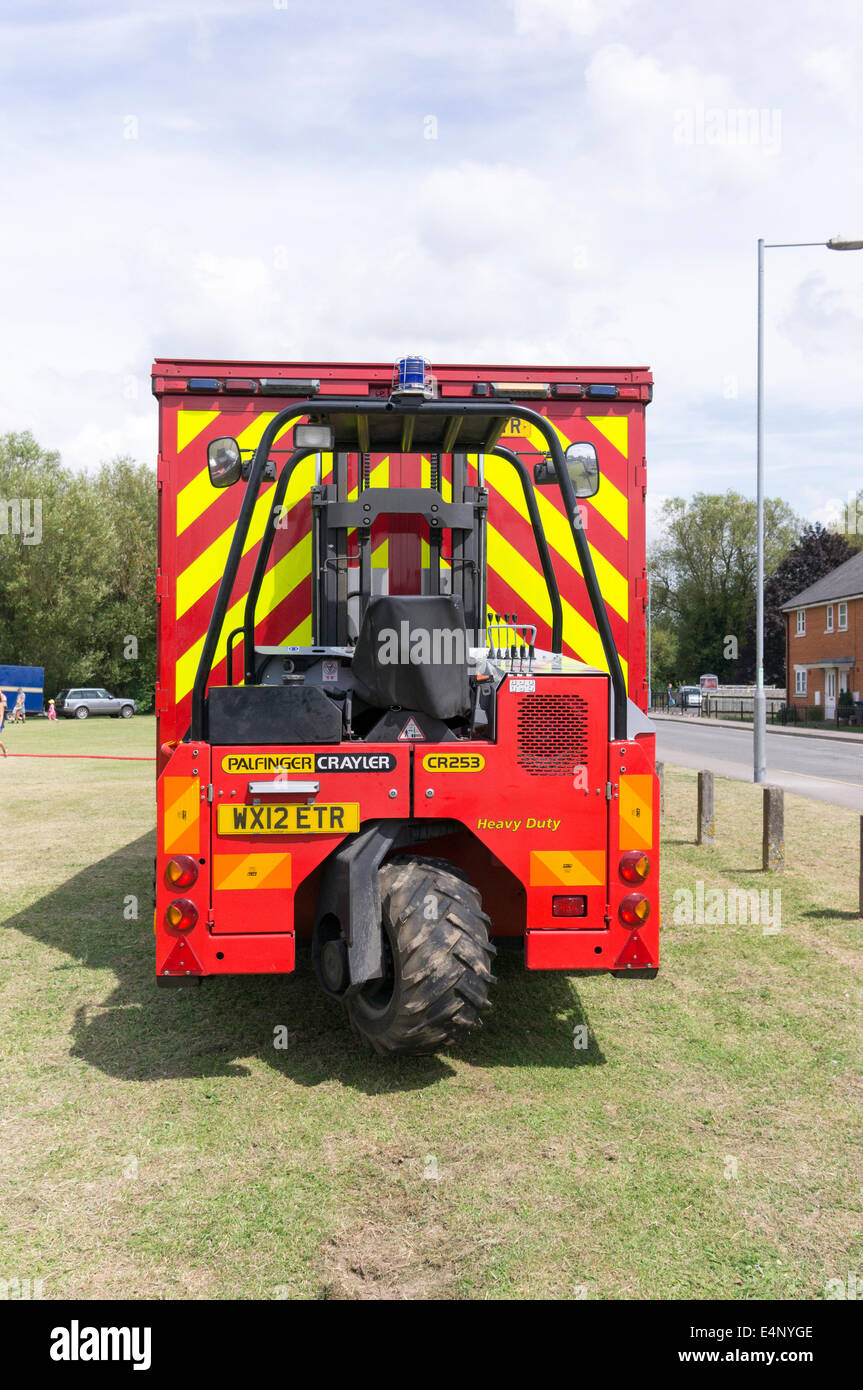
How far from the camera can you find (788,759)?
23.1m

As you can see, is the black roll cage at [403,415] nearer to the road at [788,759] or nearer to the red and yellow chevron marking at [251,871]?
the red and yellow chevron marking at [251,871]

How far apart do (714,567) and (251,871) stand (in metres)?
74.2

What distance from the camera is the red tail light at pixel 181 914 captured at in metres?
4.31

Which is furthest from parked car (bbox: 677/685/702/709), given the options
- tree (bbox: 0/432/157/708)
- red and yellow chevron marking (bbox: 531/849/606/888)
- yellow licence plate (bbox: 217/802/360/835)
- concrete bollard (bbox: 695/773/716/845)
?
yellow licence plate (bbox: 217/802/360/835)

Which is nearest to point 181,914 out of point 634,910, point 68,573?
point 634,910

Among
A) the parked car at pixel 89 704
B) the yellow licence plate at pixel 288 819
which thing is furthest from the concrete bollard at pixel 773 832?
the parked car at pixel 89 704

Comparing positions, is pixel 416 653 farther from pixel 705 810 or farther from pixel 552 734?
pixel 705 810

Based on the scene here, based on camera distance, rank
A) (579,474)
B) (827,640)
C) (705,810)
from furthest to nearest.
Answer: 1. (827,640)
2. (705,810)
3. (579,474)

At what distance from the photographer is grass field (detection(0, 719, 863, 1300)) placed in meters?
3.08

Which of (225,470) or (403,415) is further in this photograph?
(225,470)

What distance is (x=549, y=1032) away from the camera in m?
5.10

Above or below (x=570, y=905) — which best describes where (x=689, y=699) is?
above

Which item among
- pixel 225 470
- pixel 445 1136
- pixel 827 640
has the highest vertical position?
pixel 827 640

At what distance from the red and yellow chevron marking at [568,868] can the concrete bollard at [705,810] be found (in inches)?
246
